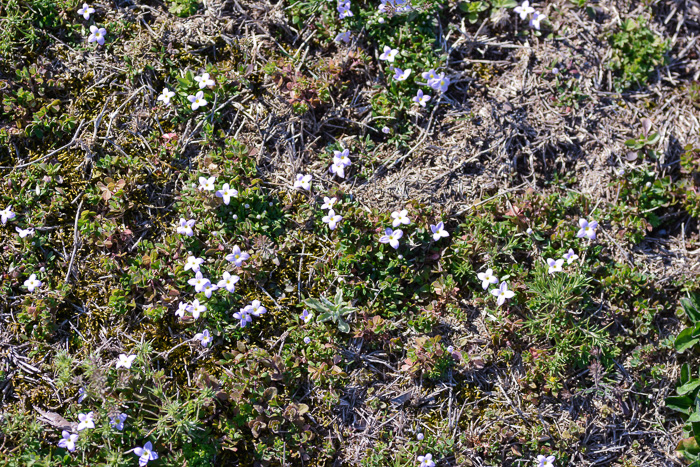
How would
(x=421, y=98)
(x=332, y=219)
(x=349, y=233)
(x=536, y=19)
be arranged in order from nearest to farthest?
(x=332, y=219)
(x=349, y=233)
(x=421, y=98)
(x=536, y=19)

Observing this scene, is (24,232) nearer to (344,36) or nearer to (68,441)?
(68,441)

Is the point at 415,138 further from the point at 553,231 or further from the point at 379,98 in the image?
the point at 553,231

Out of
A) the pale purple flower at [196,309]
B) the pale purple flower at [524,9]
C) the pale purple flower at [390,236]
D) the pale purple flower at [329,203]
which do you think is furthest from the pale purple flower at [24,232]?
the pale purple flower at [524,9]

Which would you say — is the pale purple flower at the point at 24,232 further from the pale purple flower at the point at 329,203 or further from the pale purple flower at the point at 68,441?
the pale purple flower at the point at 329,203

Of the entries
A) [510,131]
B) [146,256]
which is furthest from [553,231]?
[146,256]

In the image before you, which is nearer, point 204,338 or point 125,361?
point 125,361

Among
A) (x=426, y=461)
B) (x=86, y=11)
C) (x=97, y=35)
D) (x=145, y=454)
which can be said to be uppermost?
(x=86, y=11)

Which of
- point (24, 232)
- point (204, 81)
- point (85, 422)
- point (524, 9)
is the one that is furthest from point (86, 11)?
point (524, 9)
